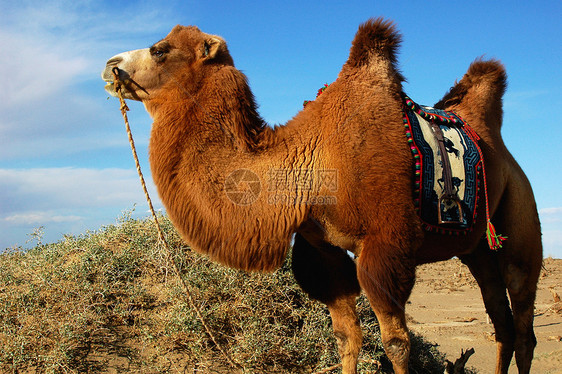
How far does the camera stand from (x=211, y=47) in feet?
11.8

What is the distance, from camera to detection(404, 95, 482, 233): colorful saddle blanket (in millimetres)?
3544

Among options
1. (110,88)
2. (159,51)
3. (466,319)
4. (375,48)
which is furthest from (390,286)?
(466,319)

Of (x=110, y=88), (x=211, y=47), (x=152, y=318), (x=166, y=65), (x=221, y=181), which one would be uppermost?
(x=211, y=47)

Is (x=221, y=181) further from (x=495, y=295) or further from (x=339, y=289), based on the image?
(x=495, y=295)

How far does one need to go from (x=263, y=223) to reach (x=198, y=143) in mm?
736

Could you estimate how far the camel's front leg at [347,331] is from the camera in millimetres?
3842

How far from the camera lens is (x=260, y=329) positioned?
4539 millimetres

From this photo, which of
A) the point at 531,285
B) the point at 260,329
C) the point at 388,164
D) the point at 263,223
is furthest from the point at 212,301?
the point at 531,285

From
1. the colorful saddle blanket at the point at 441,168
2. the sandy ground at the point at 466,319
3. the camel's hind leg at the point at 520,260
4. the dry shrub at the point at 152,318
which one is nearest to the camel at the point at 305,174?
the colorful saddle blanket at the point at 441,168

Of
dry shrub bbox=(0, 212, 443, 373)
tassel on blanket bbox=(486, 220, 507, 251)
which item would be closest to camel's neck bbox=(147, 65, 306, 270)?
dry shrub bbox=(0, 212, 443, 373)

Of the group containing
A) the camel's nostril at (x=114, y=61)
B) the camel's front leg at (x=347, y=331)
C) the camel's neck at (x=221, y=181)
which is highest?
the camel's nostril at (x=114, y=61)

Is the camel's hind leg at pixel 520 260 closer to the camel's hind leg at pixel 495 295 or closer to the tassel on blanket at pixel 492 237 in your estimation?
the camel's hind leg at pixel 495 295

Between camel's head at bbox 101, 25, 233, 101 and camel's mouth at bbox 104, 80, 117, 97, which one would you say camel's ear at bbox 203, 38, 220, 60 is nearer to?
camel's head at bbox 101, 25, 233, 101

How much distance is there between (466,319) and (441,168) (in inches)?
299
